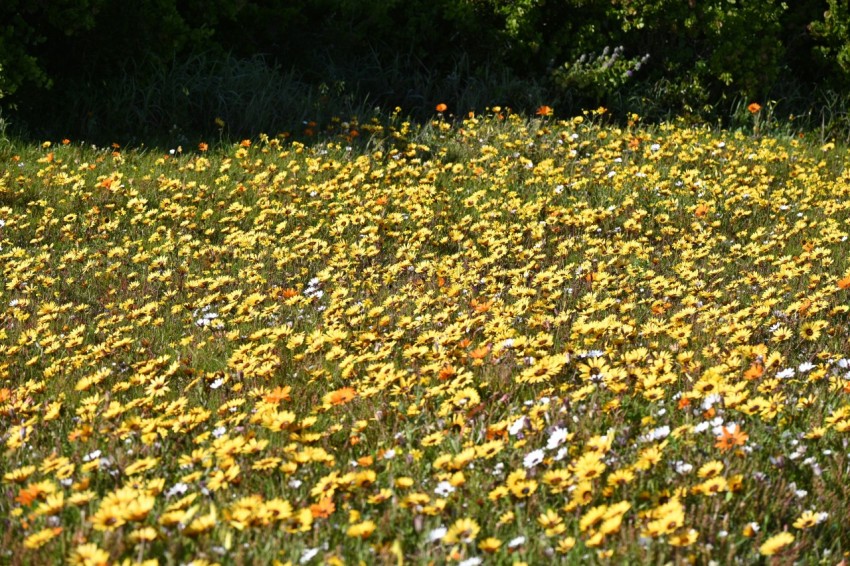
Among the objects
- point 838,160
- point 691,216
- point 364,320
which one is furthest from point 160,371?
point 838,160

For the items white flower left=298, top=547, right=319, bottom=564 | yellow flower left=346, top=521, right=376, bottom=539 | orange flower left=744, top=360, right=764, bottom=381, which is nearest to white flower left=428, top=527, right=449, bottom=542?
yellow flower left=346, top=521, right=376, bottom=539

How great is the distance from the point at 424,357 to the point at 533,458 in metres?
1.21

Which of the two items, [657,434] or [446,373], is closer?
[657,434]

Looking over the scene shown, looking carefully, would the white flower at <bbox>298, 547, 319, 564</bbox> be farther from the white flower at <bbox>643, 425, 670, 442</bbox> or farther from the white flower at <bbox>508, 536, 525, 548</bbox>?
the white flower at <bbox>643, 425, 670, 442</bbox>

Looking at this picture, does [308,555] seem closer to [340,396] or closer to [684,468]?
[340,396]

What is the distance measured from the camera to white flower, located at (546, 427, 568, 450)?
116 inches

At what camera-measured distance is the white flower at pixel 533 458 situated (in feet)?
9.35

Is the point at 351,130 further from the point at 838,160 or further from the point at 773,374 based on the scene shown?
the point at 773,374

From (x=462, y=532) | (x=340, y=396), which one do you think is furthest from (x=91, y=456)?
(x=462, y=532)

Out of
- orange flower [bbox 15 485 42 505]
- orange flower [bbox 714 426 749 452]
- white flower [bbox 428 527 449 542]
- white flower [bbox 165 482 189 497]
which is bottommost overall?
white flower [bbox 165 482 189 497]

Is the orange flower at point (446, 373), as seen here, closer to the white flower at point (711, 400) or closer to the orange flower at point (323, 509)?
the white flower at point (711, 400)

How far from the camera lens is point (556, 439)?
9.73 feet

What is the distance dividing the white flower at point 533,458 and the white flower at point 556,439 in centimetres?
5

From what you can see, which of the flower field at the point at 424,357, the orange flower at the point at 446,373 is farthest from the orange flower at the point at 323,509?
the orange flower at the point at 446,373
